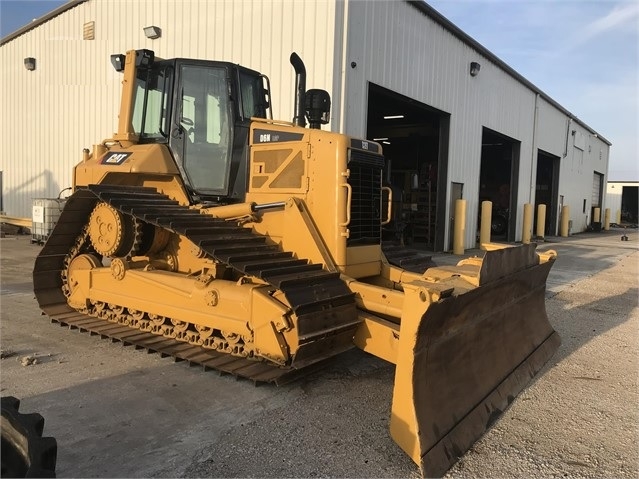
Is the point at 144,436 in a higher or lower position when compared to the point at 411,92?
lower

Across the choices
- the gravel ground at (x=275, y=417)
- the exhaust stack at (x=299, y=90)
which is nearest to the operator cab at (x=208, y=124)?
the exhaust stack at (x=299, y=90)

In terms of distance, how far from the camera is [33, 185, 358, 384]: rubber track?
13.5 ft

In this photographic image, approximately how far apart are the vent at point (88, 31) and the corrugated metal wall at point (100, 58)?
152 mm

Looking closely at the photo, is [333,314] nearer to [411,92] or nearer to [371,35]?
[371,35]

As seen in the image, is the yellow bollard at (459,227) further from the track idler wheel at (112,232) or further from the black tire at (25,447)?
the black tire at (25,447)

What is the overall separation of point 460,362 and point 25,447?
2.81m

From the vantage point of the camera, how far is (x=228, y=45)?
437 inches

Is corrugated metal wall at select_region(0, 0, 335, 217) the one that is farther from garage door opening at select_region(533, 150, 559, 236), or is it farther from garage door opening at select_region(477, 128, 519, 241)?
garage door opening at select_region(533, 150, 559, 236)

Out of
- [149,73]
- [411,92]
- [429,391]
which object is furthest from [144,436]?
[411,92]

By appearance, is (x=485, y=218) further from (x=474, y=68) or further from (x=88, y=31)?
(x=88, y=31)

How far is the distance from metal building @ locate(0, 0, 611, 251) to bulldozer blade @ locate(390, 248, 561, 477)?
20.0 ft

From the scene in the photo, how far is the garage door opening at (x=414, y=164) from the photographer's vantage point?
14609mm

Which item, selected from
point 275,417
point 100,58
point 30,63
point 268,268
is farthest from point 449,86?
point 30,63

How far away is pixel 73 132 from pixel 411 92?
10.5 m
